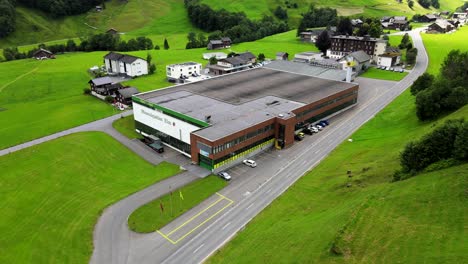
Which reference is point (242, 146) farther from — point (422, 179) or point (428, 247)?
point (428, 247)

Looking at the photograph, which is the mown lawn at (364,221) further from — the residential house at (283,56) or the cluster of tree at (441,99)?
the residential house at (283,56)

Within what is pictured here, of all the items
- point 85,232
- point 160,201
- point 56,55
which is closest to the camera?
point 85,232

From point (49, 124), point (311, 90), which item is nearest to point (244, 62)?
point (311, 90)

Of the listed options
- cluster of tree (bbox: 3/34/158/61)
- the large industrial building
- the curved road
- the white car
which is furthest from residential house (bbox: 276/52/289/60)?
the white car

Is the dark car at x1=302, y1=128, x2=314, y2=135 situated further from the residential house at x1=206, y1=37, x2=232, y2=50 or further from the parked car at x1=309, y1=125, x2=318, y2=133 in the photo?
the residential house at x1=206, y1=37, x2=232, y2=50

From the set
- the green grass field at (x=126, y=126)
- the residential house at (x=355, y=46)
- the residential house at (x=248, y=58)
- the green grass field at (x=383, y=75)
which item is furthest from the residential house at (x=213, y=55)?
the green grass field at (x=126, y=126)

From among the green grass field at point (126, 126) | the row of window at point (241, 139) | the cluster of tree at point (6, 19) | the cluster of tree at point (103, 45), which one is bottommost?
the green grass field at point (126, 126)
